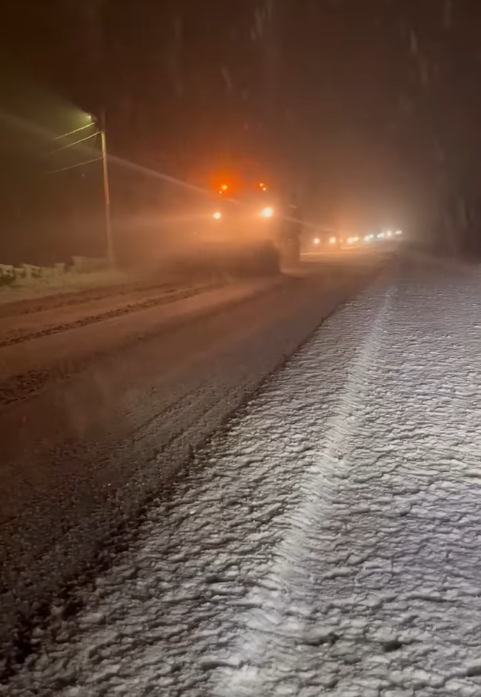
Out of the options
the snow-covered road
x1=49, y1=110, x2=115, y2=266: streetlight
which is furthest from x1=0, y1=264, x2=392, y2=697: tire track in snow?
x1=49, y1=110, x2=115, y2=266: streetlight

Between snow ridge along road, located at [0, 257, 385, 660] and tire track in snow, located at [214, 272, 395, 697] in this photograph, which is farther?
snow ridge along road, located at [0, 257, 385, 660]

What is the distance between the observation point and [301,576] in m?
1.96

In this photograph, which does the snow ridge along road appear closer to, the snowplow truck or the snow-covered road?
the snow-covered road

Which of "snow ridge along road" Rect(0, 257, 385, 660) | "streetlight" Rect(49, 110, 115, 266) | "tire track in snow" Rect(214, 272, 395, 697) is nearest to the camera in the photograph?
"tire track in snow" Rect(214, 272, 395, 697)

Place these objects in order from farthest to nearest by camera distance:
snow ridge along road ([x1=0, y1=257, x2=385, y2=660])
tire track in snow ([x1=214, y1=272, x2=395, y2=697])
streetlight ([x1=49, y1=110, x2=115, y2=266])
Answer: streetlight ([x1=49, y1=110, x2=115, y2=266])
snow ridge along road ([x1=0, y1=257, x2=385, y2=660])
tire track in snow ([x1=214, y1=272, x2=395, y2=697])

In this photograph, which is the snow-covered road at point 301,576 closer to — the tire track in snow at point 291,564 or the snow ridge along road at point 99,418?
the tire track in snow at point 291,564

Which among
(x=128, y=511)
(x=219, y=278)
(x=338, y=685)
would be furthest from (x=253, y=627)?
(x=219, y=278)

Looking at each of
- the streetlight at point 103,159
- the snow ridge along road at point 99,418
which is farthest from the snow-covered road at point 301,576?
the streetlight at point 103,159

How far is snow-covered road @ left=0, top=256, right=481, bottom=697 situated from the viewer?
1.50m

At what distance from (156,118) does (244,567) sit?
3407 cm

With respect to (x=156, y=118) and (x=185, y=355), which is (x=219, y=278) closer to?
(x=185, y=355)

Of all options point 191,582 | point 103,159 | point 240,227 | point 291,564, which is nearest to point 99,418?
point 191,582

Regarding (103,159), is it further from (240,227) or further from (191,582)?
(191,582)

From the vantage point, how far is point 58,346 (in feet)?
21.0
